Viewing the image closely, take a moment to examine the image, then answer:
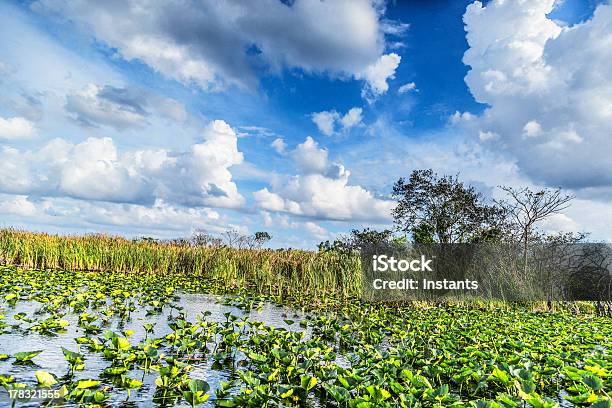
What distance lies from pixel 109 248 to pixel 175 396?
13780mm

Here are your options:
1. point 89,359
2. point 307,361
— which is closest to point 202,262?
point 89,359

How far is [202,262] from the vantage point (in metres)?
16.8

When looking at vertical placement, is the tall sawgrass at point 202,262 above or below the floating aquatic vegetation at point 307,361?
above

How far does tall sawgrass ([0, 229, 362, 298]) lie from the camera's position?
13188 millimetres

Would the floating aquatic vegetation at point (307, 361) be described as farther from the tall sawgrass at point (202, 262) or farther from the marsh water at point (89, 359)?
the tall sawgrass at point (202, 262)

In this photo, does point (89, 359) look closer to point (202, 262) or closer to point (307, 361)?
point (307, 361)

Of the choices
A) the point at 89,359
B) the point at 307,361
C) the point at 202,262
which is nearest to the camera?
the point at 307,361

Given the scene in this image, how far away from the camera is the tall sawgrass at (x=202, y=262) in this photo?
13188 millimetres

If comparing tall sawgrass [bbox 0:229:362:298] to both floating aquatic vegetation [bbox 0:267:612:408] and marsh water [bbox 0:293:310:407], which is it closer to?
floating aquatic vegetation [bbox 0:267:612:408]

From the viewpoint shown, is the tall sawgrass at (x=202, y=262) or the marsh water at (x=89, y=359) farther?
the tall sawgrass at (x=202, y=262)

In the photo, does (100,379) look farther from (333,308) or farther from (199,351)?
(333,308)

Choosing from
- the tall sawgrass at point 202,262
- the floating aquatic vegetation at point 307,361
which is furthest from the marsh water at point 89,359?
the tall sawgrass at point 202,262

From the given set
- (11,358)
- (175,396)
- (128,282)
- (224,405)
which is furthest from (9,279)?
(224,405)

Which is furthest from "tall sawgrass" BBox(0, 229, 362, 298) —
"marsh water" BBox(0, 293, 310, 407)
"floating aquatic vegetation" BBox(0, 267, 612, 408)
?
"marsh water" BBox(0, 293, 310, 407)
